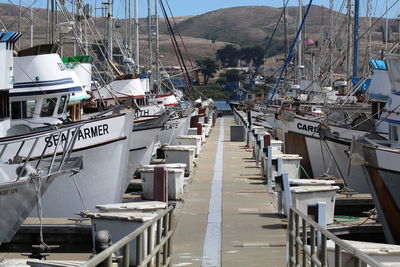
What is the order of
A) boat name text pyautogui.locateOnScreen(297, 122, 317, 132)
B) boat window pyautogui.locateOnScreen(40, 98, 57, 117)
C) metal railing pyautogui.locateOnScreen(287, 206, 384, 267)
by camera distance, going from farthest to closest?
boat name text pyautogui.locateOnScreen(297, 122, 317, 132), boat window pyautogui.locateOnScreen(40, 98, 57, 117), metal railing pyautogui.locateOnScreen(287, 206, 384, 267)

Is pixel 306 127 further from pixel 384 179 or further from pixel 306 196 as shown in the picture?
pixel 306 196

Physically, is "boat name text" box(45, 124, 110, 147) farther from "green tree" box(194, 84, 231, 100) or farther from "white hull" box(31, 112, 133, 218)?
"green tree" box(194, 84, 231, 100)

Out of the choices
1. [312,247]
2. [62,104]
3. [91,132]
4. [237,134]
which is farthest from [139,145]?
[237,134]

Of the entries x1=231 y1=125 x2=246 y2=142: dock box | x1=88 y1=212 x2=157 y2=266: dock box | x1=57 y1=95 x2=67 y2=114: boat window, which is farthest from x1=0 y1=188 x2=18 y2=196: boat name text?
x1=231 y1=125 x2=246 y2=142: dock box

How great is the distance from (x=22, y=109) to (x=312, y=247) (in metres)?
12.4

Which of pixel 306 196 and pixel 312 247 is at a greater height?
pixel 312 247

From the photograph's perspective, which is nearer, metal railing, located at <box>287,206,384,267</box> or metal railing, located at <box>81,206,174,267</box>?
metal railing, located at <box>81,206,174,267</box>

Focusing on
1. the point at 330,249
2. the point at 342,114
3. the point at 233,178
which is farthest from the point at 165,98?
the point at 330,249

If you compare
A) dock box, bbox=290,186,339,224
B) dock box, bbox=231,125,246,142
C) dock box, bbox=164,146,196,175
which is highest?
dock box, bbox=290,186,339,224

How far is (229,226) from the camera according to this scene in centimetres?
1661

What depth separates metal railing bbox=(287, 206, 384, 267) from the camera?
810cm

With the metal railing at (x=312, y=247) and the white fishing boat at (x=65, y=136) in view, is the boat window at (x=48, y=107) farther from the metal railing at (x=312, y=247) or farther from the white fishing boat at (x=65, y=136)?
the metal railing at (x=312, y=247)

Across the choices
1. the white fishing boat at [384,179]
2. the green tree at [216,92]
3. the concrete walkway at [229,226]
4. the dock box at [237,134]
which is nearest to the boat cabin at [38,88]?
the concrete walkway at [229,226]

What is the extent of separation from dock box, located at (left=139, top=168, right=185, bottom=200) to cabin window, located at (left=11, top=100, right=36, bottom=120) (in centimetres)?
290
